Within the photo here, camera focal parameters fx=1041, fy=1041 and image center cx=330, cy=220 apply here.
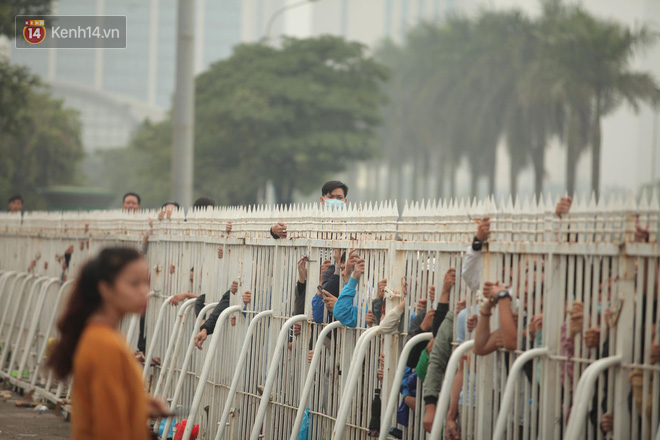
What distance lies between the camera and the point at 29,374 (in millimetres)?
15062

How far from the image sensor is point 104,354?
12.6ft

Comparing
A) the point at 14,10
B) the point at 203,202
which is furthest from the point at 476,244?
the point at 14,10

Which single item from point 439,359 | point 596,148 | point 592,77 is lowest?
point 439,359

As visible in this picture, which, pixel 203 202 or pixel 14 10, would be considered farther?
pixel 14 10

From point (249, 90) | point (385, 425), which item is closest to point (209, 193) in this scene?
point (249, 90)

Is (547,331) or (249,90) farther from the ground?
(249,90)

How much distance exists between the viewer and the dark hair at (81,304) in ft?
13.2

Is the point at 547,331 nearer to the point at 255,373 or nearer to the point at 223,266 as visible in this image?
the point at 255,373

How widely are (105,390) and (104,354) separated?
0.13 meters

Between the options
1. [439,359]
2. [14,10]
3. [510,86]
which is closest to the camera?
[439,359]

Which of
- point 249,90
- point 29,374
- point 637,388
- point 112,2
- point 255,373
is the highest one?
point 112,2

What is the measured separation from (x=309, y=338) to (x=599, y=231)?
3443 millimetres

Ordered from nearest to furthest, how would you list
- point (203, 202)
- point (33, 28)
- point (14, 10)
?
point (203, 202), point (33, 28), point (14, 10)

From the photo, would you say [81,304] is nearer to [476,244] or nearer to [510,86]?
[476,244]
